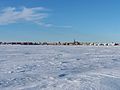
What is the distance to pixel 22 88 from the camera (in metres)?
6.15

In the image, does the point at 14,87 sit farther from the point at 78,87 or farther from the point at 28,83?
the point at 78,87

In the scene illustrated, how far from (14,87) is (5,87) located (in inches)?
9.2

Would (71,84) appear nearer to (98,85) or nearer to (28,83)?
(98,85)

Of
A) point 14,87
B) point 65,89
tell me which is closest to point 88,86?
point 65,89

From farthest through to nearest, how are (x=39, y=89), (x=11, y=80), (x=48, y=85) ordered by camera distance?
(x=11, y=80)
(x=48, y=85)
(x=39, y=89)

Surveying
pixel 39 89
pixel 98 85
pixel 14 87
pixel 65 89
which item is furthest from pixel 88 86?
pixel 14 87

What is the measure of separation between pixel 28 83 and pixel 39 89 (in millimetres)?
914

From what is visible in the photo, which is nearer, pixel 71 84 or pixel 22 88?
pixel 22 88

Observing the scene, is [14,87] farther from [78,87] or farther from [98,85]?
[98,85]

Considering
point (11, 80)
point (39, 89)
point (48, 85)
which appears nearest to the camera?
point (39, 89)

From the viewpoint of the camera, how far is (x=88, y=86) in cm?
661

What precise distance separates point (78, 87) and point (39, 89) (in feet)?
3.48

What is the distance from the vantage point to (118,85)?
686 centimetres

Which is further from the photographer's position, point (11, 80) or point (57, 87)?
point (11, 80)
